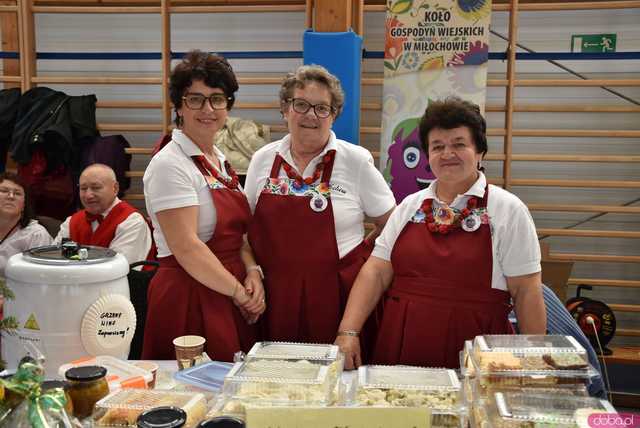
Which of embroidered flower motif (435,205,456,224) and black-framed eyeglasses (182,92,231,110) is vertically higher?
black-framed eyeglasses (182,92,231,110)

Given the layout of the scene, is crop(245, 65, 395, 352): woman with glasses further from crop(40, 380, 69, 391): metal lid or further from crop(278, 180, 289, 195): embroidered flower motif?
crop(40, 380, 69, 391): metal lid

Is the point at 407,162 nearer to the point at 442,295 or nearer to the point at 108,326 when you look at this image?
the point at 442,295

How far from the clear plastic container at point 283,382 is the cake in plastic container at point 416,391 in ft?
0.22

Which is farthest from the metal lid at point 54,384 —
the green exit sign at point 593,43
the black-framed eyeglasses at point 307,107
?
the green exit sign at point 593,43

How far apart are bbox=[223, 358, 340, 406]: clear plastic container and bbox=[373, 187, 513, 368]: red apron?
1.94 ft

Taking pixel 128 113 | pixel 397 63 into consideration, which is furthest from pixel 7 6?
pixel 397 63

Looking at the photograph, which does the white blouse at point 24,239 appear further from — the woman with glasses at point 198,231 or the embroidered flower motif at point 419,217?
the embroidered flower motif at point 419,217

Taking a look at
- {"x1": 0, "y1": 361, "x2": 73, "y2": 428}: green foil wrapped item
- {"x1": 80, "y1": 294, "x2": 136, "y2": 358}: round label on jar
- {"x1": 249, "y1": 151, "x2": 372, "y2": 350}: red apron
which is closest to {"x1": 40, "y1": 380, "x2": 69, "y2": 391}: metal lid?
{"x1": 0, "y1": 361, "x2": 73, "y2": 428}: green foil wrapped item

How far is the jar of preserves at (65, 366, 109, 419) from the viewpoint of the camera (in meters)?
1.08

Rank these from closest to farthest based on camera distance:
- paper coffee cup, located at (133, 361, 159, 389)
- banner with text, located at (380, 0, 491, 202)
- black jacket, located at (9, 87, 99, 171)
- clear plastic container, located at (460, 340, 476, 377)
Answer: clear plastic container, located at (460, 340, 476, 377)
paper coffee cup, located at (133, 361, 159, 389)
banner with text, located at (380, 0, 491, 202)
black jacket, located at (9, 87, 99, 171)

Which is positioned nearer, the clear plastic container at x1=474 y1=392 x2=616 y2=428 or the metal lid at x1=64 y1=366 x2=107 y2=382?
the clear plastic container at x1=474 y1=392 x2=616 y2=428

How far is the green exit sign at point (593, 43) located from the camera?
15.0 ft

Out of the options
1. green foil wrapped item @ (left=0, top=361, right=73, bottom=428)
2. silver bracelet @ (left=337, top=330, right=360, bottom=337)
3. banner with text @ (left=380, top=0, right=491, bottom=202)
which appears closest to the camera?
green foil wrapped item @ (left=0, top=361, right=73, bottom=428)

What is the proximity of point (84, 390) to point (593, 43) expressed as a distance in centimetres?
464
